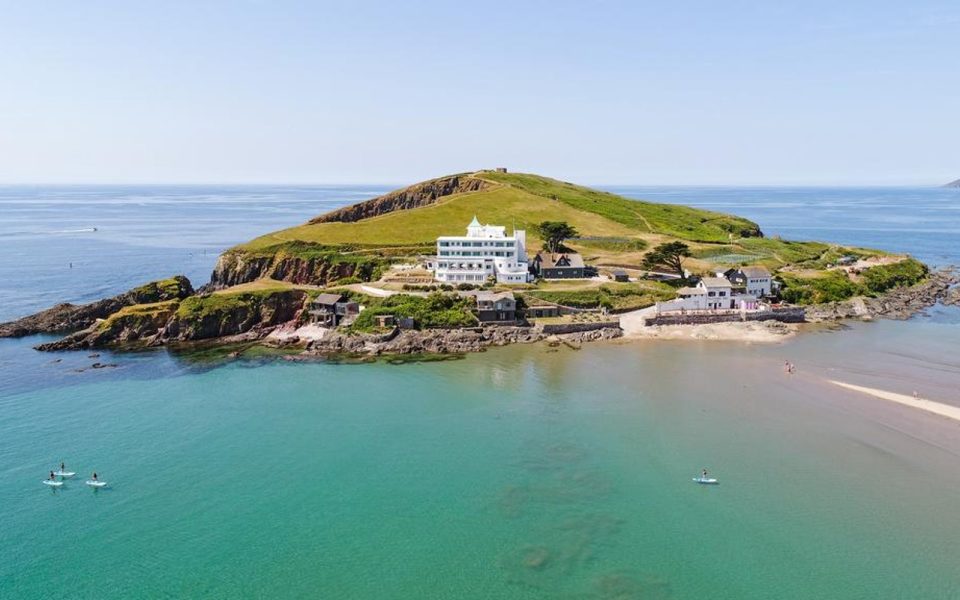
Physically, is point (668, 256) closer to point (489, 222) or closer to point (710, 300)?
point (710, 300)

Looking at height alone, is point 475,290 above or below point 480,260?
below

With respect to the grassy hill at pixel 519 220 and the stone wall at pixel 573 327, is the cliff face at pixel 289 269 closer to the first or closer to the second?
the grassy hill at pixel 519 220

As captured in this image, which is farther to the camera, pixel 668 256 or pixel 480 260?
pixel 668 256

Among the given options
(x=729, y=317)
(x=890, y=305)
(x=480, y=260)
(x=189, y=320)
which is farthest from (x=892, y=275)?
(x=189, y=320)

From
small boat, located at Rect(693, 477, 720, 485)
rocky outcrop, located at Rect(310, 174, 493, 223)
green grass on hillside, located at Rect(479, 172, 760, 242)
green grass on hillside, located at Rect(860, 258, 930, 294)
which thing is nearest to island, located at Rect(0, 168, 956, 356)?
green grass on hillside, located at Rect(860, 258, 930, 294)

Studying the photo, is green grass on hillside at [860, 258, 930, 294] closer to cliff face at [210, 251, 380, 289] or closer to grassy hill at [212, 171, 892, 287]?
grassy hill at [212, 171, 892, 287]

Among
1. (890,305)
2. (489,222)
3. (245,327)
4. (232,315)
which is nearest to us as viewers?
(232,315)

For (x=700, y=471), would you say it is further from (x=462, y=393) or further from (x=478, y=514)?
(x=462, y=393)

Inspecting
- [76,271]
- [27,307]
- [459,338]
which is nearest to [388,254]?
[459,338]
